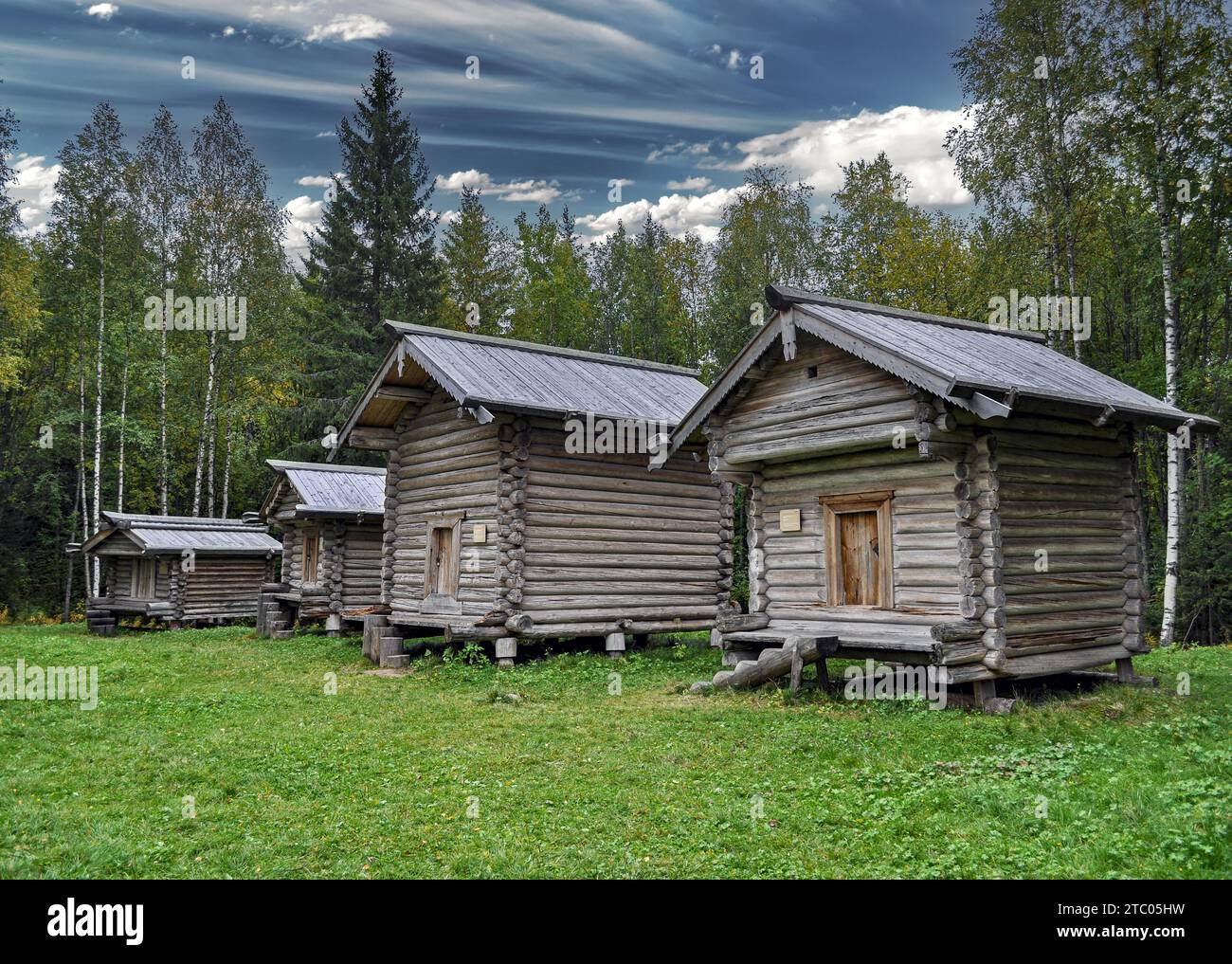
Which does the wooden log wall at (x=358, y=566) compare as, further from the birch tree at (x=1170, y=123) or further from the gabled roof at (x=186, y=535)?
the birch tree at (x=1170, y=123)

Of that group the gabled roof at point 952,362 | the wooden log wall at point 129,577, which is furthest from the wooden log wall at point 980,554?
the wooden log wall at point 129,577

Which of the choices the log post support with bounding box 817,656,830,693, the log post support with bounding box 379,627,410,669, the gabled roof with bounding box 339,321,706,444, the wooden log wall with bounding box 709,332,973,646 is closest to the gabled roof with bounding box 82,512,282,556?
the gabled roof with bounding box 339,321,706,444

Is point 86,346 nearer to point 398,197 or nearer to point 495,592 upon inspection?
point 398,197

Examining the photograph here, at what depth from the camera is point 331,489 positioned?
26.2 meters

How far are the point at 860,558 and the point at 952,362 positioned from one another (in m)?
3.21

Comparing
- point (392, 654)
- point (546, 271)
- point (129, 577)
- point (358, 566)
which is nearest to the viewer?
point (392, 654)

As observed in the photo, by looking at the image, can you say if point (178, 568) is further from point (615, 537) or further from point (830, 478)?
point (830, 478)

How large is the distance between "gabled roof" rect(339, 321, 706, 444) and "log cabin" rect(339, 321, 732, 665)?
5 centimetres

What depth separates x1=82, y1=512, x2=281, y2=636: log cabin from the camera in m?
28.2

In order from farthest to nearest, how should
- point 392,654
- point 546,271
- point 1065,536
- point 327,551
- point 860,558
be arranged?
point 546,271, point 327,551, point 392,654, point 860,558, point 1065,536

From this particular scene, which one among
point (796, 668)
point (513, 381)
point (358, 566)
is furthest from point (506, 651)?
point (358, 566)
